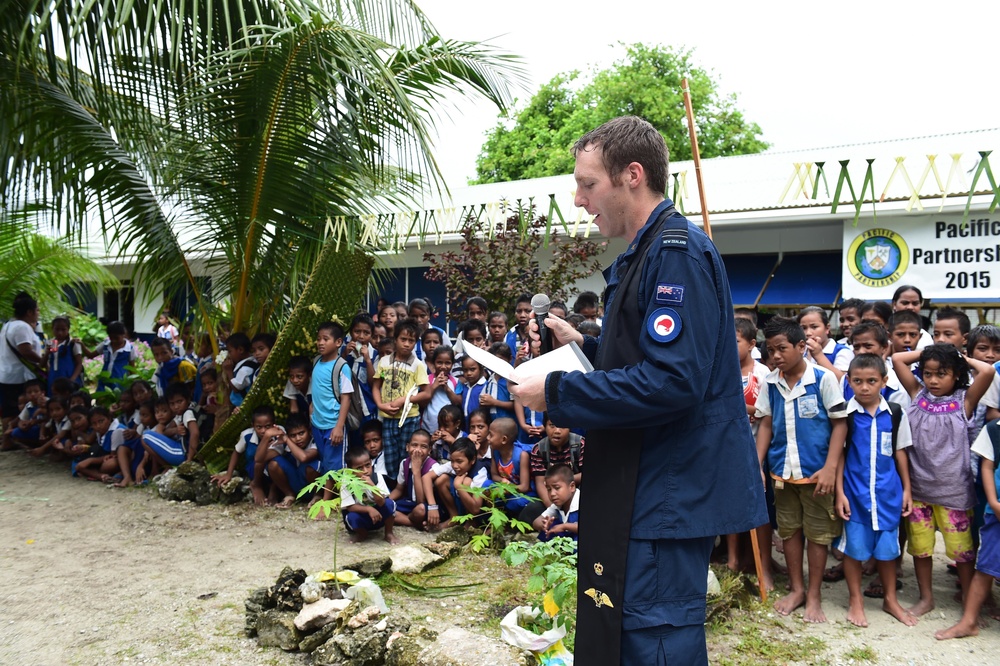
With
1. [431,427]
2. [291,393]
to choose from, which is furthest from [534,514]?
[291,393]

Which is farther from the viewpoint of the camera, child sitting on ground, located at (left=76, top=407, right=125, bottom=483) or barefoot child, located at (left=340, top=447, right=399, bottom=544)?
child sitting on ground, located at (left=76, top=407, right=125, bottom=483)

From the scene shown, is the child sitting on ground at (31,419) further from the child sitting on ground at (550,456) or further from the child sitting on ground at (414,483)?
the child sitting on ground at (550,456)

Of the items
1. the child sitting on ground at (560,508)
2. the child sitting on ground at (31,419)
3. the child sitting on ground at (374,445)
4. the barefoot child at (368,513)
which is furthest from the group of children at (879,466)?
the child sitting on ground at (31,419)

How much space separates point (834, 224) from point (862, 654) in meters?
8.46

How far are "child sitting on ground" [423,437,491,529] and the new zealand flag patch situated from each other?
396 cm

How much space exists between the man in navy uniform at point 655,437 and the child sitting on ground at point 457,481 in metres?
3.69

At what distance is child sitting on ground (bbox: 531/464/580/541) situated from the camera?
5.11m

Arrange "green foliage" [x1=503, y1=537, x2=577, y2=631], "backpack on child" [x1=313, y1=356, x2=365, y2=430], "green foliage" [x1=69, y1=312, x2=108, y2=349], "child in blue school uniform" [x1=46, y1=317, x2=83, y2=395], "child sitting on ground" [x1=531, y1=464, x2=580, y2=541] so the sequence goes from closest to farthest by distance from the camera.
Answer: "green foliage" [x1=503, y1=537, x2=577, y2=631] < "child sitting on ground" [x1=531, y1=464, x2=580, y2=541] < "backpack on child" [x1=313, y1=356, x2=365, y2=430] < "child in blue school uniform" [x1=46, y1=317, x2=83, y2=395] < "green foliage" [x1=69, y1=312, x2=108, y2=349]

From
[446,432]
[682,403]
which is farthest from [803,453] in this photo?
[682,403]

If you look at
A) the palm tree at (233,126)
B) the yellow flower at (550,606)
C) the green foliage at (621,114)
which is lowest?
the yellow flower at (550,606)

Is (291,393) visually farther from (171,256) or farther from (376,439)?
(171,256)

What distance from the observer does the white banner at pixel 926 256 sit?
31.1ft

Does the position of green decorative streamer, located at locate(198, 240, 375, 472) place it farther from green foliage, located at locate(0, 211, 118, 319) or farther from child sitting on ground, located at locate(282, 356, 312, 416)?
green foliage, located at locate(0, 211, 118, 319)

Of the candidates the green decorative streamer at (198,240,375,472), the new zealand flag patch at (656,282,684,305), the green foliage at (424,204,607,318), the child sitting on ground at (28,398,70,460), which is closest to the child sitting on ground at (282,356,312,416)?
the green decorative streamer at (198,240,375,472)
